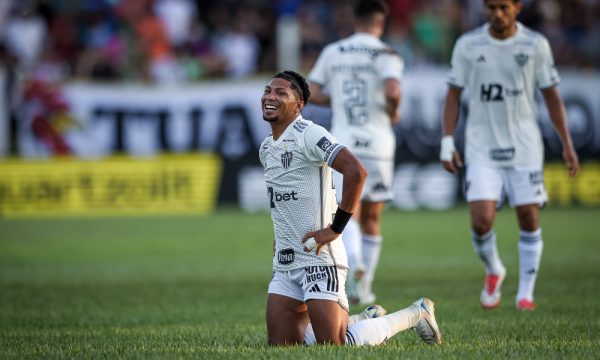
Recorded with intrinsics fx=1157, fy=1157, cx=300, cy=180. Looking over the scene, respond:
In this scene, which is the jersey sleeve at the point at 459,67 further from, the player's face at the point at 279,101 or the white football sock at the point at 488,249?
the player's face at the point at 279,101

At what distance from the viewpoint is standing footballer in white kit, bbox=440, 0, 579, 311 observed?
1066cm

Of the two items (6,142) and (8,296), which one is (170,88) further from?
(8,296)

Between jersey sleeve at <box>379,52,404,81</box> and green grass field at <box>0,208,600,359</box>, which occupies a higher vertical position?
jersey sleeve at <box>379,52,404,81</box>

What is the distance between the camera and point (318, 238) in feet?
24.9

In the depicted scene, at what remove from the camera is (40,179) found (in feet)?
78.3

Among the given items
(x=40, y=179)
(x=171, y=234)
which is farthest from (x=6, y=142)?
(x=171, y=234)

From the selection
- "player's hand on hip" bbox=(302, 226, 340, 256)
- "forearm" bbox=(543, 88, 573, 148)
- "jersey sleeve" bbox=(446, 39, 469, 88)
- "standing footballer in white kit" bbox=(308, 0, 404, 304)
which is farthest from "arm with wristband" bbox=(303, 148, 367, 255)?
"standing footballer in white kit" bbox=(308, 0, 404, 304)

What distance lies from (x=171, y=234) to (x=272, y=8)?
9.55 m

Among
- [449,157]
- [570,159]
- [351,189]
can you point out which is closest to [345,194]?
[351,189]

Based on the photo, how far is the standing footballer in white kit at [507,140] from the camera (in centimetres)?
1066

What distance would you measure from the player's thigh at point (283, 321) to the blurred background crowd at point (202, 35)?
17.3 meters

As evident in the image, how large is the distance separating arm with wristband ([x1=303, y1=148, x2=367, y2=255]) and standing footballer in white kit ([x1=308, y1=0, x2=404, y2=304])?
411 centimetres

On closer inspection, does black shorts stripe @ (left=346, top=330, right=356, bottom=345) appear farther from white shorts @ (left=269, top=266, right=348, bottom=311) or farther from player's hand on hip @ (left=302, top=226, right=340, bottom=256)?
player's hand on hip @ (left=302, top=226, right=340, bottom=256)

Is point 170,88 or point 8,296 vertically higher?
point 170,88
